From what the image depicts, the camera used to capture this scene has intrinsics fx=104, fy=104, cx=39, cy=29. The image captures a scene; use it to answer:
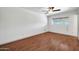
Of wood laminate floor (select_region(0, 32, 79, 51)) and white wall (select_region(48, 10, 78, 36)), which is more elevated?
white wall (select_region(48, 10, 78, 36))

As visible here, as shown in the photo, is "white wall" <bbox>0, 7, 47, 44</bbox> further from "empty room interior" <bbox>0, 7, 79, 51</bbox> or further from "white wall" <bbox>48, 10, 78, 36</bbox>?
"white wall" <bbox>48, 10, 78, 36</bbox>

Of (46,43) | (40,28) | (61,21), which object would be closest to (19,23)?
(40,28)

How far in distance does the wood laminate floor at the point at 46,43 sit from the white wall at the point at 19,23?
0.08 metres

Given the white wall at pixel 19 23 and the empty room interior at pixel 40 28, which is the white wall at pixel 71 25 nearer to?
the empty room interior at pixel 40 28

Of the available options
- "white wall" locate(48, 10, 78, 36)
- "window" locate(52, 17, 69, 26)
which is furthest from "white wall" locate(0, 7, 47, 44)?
"white wall" locate(48, 10, 78, 36)

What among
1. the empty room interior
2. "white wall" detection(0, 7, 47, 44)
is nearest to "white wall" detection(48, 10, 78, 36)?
the empty room interior

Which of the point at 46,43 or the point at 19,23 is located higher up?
the point at 19,23

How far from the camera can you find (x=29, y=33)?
1.60 m

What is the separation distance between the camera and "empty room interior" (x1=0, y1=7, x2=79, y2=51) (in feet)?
5.05

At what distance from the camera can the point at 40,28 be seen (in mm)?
1616

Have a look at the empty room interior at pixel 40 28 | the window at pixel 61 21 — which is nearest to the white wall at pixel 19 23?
the empty room interior at pixel 40 28

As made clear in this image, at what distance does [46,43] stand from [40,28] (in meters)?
0.25

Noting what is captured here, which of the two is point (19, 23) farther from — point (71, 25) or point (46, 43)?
point (71, 25)

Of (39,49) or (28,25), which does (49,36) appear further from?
(28,25)
